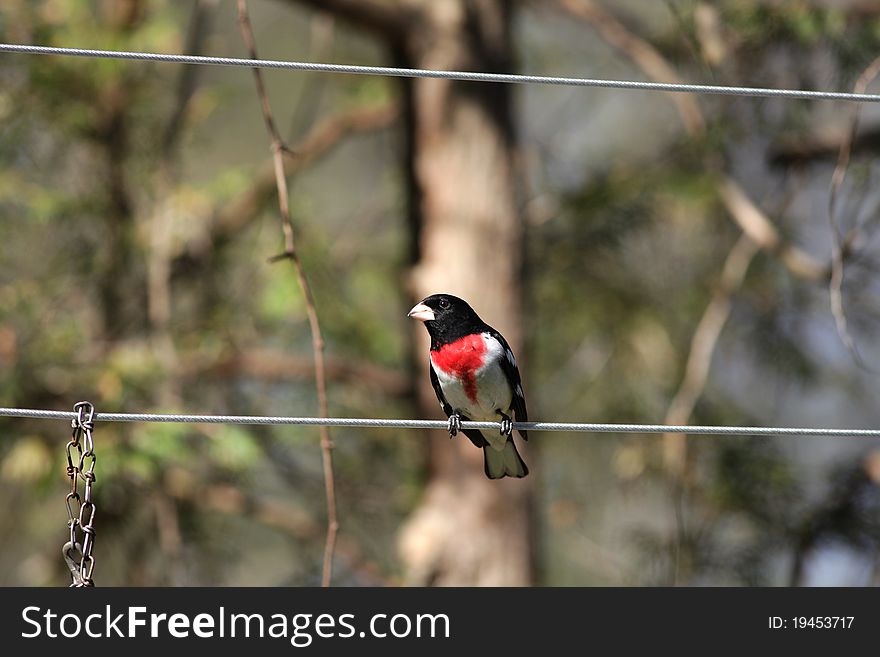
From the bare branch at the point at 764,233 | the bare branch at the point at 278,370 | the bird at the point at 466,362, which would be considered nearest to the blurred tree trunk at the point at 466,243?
the bare branch at the point at 278,370

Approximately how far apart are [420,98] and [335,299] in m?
1.34

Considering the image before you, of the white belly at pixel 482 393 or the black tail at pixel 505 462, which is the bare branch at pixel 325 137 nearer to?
the black tail at pixel 505 462

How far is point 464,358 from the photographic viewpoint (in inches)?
144

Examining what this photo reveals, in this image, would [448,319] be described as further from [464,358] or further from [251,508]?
[251,508]

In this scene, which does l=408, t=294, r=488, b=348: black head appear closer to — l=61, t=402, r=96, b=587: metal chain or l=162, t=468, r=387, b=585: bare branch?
l=61, t=402, r=96, b=587: metal chain

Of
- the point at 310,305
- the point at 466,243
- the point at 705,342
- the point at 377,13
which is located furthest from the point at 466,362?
the point at 705,342

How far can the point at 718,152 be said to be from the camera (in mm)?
6129

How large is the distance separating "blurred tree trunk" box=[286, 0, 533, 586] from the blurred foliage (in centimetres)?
42

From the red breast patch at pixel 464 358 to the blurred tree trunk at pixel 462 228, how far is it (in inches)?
75.6

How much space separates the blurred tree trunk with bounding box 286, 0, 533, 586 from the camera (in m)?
5.68

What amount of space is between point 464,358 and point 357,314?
3240 mm

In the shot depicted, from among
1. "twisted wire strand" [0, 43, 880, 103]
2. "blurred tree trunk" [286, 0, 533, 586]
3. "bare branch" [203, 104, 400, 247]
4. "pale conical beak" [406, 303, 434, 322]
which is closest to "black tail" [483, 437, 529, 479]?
"pale conical beak" [406, 303, 434, 322]

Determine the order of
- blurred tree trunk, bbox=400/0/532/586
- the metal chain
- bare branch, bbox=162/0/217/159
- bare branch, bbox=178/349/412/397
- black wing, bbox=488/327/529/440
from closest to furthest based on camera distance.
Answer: the metal chain < black wing, bbox=488/327/529/440 < blurred tree trunk, bbox=400/0/532/586 < bare branch, bbox=162/0/217/159 < bare branch, bbox=178/349/412/397
